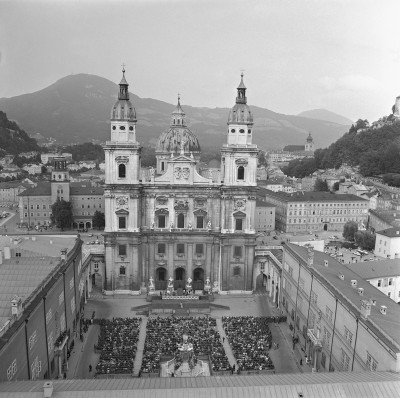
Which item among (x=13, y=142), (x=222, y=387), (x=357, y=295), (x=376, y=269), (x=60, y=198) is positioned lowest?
(x=376, y=269)

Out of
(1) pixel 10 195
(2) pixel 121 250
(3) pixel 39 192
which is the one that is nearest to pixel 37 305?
(2) pixel 121 250

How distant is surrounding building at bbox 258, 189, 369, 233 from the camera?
81375mm

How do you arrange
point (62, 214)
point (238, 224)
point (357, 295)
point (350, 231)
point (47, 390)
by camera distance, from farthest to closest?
point (62, 214) < point (350, 231) < point (238, 224) < point (357, 295) < point (47, 390)

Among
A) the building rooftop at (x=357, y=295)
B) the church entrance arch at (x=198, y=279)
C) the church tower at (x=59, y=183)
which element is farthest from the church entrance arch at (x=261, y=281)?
the church tower at (x=59, y=183)

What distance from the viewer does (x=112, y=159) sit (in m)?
44.2

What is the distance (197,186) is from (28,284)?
22.3 meters

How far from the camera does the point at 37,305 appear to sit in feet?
80.8

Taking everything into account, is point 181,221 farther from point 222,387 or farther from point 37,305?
point 222,387

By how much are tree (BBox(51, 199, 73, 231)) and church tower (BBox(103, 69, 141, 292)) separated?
32085 millimetres

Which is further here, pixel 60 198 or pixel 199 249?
pixel 60 198

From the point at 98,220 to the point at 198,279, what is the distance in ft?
113

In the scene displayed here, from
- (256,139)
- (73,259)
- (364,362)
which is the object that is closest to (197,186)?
(73,259)

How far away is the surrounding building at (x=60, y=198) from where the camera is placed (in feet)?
259

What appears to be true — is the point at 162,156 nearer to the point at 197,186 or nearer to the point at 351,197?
the point at 197,186
